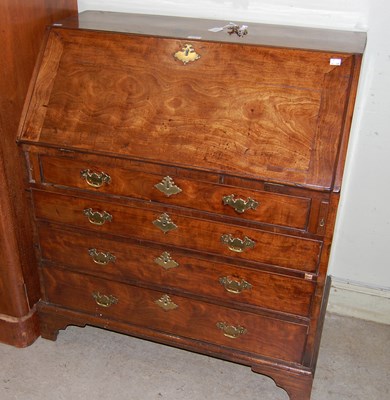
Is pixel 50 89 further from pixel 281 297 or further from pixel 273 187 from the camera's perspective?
pixel 281 297

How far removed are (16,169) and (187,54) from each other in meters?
0.81

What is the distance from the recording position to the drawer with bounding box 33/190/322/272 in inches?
67.7

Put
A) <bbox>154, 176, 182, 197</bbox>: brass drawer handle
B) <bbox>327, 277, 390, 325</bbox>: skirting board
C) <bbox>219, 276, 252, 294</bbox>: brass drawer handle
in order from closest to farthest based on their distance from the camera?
<bbox>154, 176, 182, 197</bbox>: brass drawer handle
<bbox>219, 276, 252, 294</bbox>: brass drawer handle
<bbox>327, 277, 390, 325</bbox>: skirting board

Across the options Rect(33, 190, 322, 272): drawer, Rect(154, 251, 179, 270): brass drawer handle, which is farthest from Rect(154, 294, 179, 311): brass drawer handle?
Rect(33, 190, 322, 272): drawer

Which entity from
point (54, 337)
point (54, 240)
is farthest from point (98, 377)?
point (54, 240)

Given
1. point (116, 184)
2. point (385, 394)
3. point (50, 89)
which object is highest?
point (50, 89)

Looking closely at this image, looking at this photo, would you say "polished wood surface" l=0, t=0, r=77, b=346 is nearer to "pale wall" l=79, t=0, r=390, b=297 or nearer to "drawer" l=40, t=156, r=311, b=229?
"drawer" l=40, t=156, r=311, b=229

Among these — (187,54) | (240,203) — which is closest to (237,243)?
(240,203)

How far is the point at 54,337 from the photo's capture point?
2320mm

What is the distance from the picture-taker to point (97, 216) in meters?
1.91

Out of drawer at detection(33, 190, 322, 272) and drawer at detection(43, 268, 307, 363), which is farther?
drawer at detection(43, 268, 307, 363)

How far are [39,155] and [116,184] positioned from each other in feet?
1.00

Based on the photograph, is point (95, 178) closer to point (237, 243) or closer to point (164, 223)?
point (164, 223)

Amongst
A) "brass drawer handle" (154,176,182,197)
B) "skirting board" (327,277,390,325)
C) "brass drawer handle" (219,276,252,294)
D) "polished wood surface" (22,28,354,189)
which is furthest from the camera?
"skirting board" (327,277,390,325)
